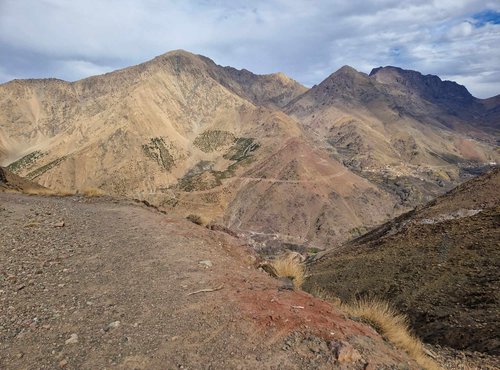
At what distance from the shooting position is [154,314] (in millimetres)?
6770

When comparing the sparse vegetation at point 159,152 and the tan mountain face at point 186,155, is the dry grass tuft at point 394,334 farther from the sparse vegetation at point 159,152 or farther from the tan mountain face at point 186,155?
the sparse vegetation at point 159,152

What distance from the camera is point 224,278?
8484mm

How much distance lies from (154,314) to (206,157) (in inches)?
5537

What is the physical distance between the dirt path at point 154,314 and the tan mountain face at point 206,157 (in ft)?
261

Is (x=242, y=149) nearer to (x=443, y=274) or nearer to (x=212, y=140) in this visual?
(x=212, y=140)

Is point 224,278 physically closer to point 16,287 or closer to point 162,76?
point 16,287

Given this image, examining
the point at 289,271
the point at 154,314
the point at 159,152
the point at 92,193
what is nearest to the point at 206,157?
the point at 159,152

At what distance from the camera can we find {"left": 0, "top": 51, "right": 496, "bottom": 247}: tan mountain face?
10062 centimetres

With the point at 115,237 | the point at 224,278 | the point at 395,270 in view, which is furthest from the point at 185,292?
the point at 395,270

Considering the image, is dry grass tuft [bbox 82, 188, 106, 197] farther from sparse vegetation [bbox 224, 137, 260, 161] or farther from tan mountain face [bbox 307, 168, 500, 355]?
sparse vegetation [bbox 224, 137, 260, 161]

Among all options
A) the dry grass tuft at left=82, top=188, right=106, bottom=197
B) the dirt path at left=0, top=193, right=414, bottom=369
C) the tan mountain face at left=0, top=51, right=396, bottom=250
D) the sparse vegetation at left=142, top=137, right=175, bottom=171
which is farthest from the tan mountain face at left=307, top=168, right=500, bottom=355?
the sparse vegetation at left=142, top=137, right=175, bottom=171

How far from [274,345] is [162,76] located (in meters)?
190

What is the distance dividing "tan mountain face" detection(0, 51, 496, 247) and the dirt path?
3133 inches

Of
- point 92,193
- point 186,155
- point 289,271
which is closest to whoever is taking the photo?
point 289,271
